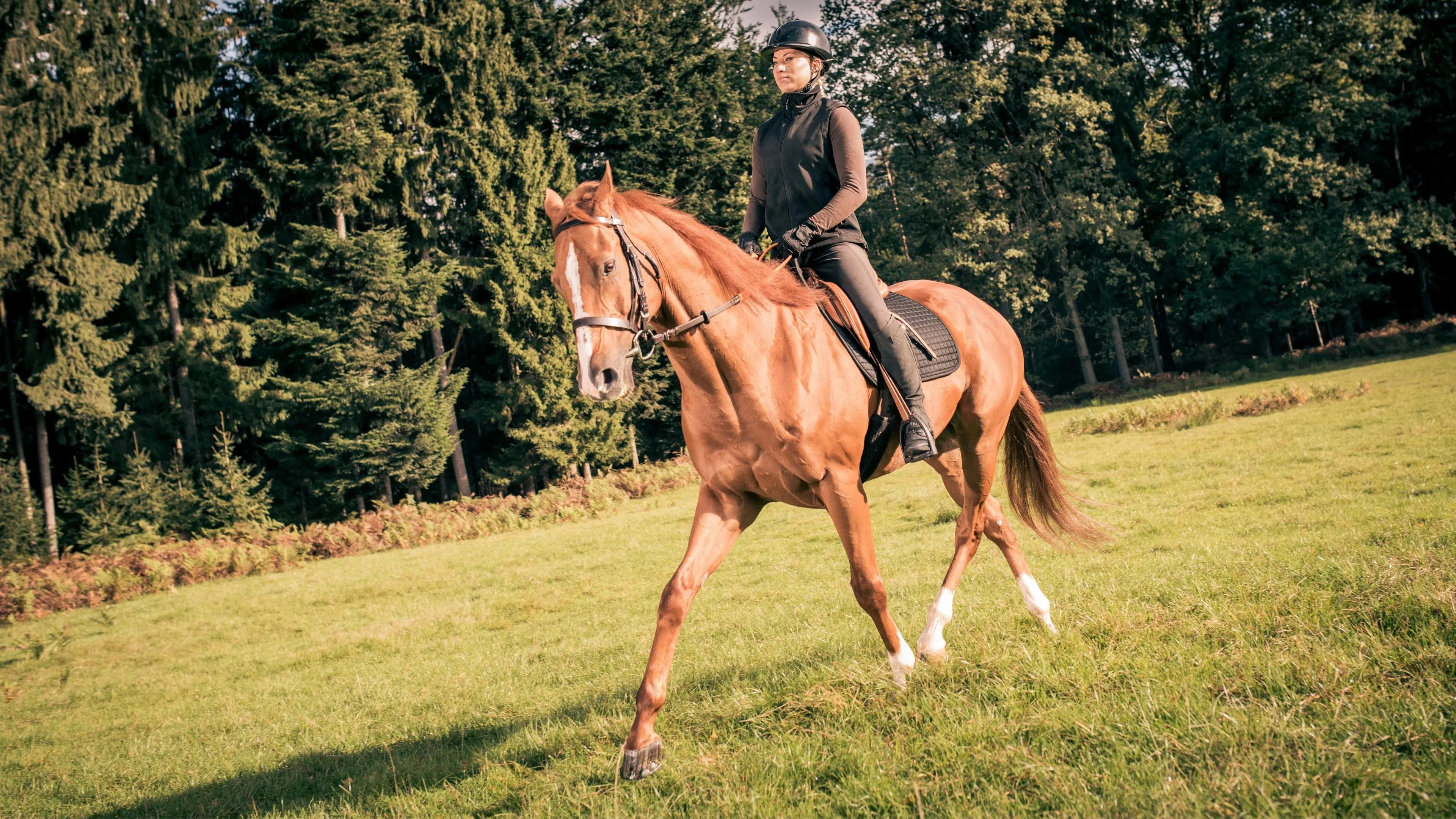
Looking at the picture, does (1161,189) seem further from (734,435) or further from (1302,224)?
(734,435)

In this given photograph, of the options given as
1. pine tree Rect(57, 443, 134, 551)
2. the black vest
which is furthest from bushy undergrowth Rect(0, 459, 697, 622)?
the black vest

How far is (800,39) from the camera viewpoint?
503 centimetres

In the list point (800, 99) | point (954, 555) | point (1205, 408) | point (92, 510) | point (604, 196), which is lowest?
point (1205, 408)

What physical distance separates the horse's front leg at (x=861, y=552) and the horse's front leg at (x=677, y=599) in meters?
0.49

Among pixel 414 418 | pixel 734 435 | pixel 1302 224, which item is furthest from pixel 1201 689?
pixel 1302 224

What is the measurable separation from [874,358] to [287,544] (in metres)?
21.9

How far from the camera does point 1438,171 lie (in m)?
36.8

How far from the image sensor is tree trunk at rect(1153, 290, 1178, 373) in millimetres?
41594

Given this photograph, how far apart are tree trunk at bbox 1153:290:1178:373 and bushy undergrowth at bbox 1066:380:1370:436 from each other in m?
19.9

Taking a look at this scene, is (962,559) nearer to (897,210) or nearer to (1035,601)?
(1035,601)

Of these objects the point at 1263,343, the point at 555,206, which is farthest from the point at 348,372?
the point at 1263,343

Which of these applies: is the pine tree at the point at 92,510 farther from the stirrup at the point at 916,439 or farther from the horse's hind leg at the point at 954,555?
the stirrup at the point at 916,439

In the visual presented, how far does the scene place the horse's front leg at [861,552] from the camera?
182 inches

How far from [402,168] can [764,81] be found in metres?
21.5
